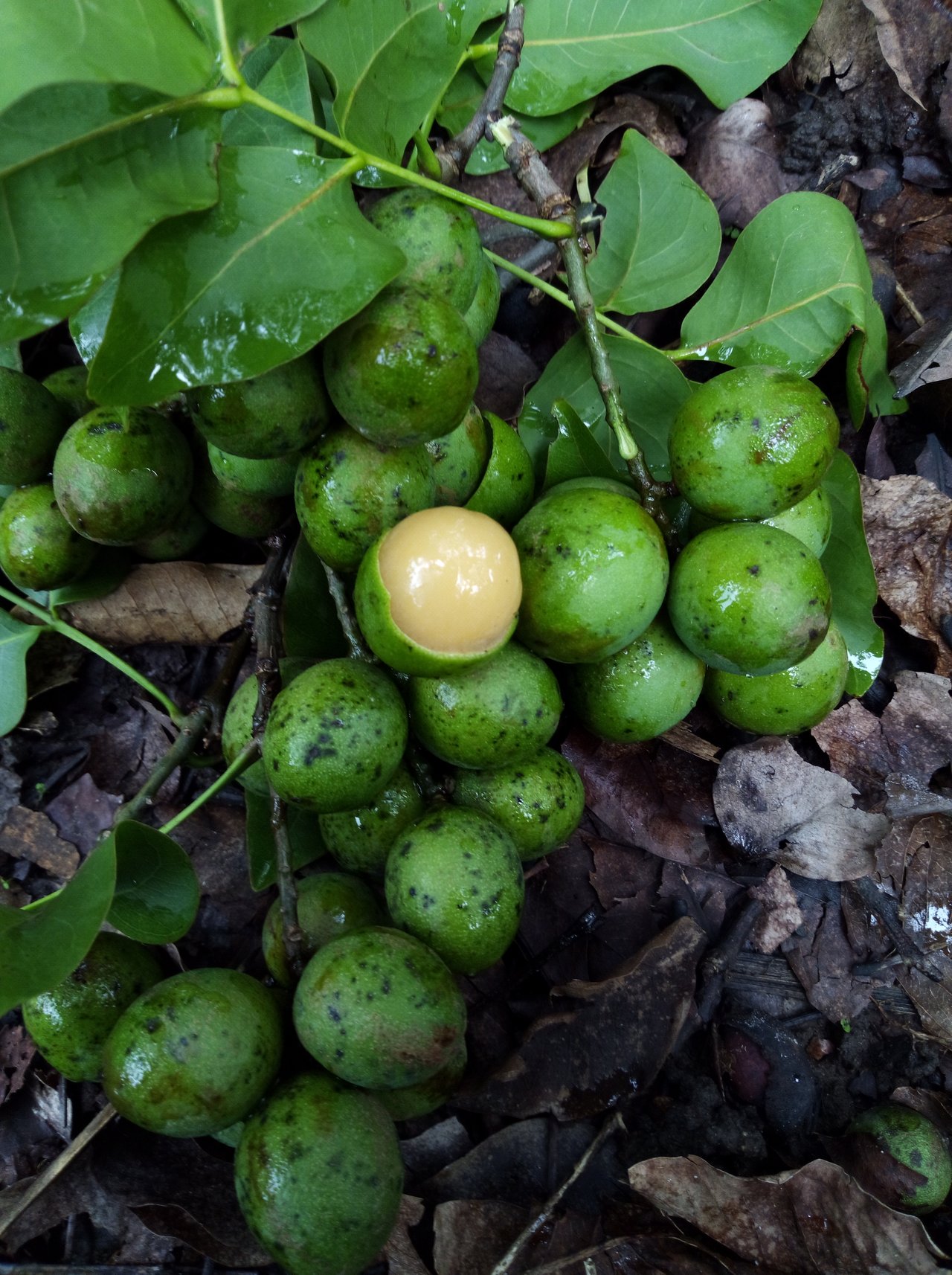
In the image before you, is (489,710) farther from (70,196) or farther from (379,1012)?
(70,196)

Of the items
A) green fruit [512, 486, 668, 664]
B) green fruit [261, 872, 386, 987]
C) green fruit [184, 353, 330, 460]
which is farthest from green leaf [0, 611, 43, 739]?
green fruit [512, 486, 668, 664]

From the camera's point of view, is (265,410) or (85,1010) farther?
(85,1010)

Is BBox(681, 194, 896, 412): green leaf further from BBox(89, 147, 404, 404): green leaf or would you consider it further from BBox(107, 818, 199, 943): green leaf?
BBox(107, 818, 199, 943): green leaf

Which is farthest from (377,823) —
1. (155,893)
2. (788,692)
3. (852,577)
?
(852,577)

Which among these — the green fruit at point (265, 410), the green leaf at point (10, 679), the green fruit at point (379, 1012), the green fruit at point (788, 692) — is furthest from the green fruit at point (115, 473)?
the green fruit at point (788, 692)

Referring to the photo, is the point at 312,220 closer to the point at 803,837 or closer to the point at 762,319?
the point at 762,319

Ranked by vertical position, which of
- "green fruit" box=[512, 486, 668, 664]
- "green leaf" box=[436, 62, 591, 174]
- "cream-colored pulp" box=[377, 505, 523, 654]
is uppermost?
"green leaf" box=[436, 62, 591, 174]

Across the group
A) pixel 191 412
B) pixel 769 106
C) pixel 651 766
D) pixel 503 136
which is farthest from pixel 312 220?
pixel 769 106
